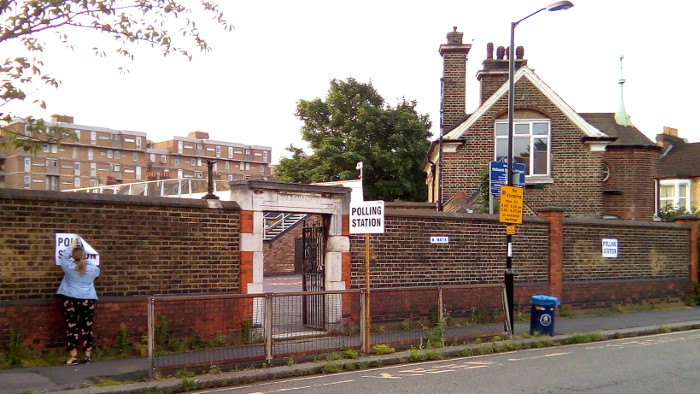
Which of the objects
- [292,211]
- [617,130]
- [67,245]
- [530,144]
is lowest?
[67,245]

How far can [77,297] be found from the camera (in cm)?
1085

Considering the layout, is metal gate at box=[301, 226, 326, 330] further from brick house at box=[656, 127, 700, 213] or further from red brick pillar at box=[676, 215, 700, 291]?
brick house at box=[656, 127, 700, 213]

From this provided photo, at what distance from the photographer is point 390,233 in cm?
1554

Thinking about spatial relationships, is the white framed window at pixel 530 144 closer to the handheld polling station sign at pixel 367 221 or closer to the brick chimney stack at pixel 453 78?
the brick chimney stack at pixel 453 78

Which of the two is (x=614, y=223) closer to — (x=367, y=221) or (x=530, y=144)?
(x=530, y=144)

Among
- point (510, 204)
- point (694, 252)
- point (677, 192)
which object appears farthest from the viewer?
point (677, 192)

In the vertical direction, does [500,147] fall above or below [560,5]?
below

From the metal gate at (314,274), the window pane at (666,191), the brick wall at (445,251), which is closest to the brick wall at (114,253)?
the metal gate at (314,274)

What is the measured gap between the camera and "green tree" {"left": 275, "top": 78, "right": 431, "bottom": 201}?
4503 centimetres

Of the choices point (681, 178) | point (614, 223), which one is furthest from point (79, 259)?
point (681, 178)

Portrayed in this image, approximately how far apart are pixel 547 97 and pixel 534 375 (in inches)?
702

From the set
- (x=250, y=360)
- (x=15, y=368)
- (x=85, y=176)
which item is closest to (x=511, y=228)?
(x=250, y=360)

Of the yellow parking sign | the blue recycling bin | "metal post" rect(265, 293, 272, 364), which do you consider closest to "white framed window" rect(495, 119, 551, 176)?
the yellow parking sign

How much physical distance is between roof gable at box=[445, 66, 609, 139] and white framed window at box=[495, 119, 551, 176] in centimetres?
77
